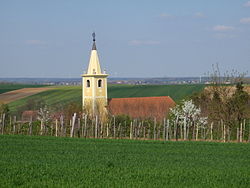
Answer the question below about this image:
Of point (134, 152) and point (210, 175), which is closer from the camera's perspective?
point (210, 175)

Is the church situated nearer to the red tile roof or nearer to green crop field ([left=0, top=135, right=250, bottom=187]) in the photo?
the red tile roof

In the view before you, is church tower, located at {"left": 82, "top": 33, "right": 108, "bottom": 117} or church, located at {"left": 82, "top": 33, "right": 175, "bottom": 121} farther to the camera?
church tower, located at {"left": 82, "top": 33, "right": 108, "bottom": 117}

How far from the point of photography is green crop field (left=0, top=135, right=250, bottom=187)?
1577 cm

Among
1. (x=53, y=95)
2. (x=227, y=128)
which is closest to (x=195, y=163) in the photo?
(x=227, y=128)

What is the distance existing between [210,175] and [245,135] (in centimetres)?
2532

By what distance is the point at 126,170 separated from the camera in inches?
703

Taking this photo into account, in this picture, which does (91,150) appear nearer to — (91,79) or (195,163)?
(195,163)

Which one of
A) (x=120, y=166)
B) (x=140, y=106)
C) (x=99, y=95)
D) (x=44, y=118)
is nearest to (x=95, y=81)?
(x=99, y=95)

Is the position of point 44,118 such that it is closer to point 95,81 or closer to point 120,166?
point 95,81

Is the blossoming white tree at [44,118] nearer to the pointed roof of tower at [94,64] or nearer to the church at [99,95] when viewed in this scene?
the church at [99,95]

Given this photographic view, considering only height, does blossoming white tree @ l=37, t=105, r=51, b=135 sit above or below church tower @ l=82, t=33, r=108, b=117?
below

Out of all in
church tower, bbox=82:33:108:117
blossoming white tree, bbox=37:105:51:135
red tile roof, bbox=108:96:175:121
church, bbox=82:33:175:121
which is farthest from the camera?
church tower, bbox=82:33:108:117

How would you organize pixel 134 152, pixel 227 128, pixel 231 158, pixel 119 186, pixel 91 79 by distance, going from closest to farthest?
pixel 119 186 → pixel 231 158 → pixel 134 152 → pixel 227 128 → pixel 91 79

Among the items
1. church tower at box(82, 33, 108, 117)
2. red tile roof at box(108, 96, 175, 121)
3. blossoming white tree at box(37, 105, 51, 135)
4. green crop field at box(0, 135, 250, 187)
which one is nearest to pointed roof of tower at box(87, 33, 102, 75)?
church tower at box(82, 33, 108, 117)
